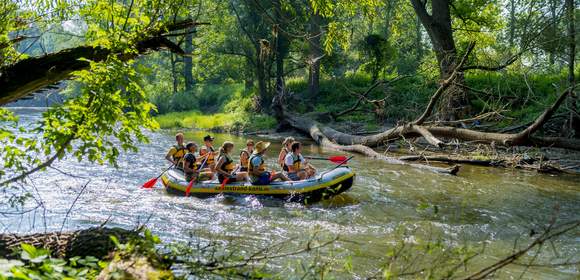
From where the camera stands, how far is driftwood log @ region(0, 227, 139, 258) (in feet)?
14.4

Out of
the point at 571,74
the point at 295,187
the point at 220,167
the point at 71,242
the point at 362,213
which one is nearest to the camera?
the point at 71,242

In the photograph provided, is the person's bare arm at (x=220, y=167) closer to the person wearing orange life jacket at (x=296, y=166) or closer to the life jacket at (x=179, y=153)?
the person wearing orange life jacket at (x=296, y=166)

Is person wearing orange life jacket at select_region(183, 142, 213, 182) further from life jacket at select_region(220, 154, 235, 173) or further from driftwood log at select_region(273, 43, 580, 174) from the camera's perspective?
driftwood log at select_region(273, 43, 580, 174)

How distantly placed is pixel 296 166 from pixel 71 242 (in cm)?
657

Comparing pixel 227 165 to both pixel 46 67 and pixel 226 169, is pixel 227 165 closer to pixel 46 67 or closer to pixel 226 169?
pixel 226 169

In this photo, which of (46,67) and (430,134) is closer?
(46,67)

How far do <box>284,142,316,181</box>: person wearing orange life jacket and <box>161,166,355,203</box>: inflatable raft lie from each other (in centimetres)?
62

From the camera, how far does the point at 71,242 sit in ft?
14.9

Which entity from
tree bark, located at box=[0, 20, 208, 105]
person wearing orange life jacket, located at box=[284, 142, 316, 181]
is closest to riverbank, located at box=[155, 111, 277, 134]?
person wearing orange life jacket, located at box=[284, 142, 316, 181]

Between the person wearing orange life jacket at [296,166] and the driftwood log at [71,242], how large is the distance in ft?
20.2

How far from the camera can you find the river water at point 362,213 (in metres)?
7.21

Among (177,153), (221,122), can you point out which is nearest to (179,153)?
(177,153)

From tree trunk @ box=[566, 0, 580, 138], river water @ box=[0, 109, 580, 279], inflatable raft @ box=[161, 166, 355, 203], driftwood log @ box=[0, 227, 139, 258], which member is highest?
tree trunk @ box=[566, 0, 580, 138]

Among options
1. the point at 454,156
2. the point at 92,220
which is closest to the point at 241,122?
Answer: the point at 454,156
